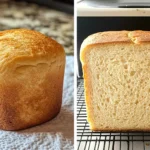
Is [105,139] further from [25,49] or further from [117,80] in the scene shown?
[25,49]

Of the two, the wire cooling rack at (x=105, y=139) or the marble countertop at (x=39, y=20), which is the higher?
the wire cooling rack at (x=105, y=139)

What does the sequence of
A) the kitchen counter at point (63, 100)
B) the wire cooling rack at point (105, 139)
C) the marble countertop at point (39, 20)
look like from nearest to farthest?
the wire cooling rack at point (105, 139) < the kitchen counter at point (63, 100) < the marble countertop at point (39, 20)

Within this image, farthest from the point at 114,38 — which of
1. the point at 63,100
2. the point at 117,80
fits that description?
the point at 63,100

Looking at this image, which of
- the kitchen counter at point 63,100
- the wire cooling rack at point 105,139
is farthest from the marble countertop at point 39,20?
the wire cooling rack at point 105,139

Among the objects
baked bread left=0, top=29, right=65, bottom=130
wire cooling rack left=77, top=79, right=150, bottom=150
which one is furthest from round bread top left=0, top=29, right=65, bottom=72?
wire cooling rack left=77, top=79, right=150, bottom=150

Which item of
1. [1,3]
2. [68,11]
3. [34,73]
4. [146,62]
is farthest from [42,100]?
[1,3]

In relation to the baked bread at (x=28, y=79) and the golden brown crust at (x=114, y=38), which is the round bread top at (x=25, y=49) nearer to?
the baked bread at (x=28, y=79)

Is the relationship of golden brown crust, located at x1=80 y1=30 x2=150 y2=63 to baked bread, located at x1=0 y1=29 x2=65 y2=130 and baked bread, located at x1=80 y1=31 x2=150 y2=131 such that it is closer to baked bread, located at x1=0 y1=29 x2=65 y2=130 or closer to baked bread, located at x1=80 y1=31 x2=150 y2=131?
baked bread, located at x1=80 y1=31 x2=150 y2=131
